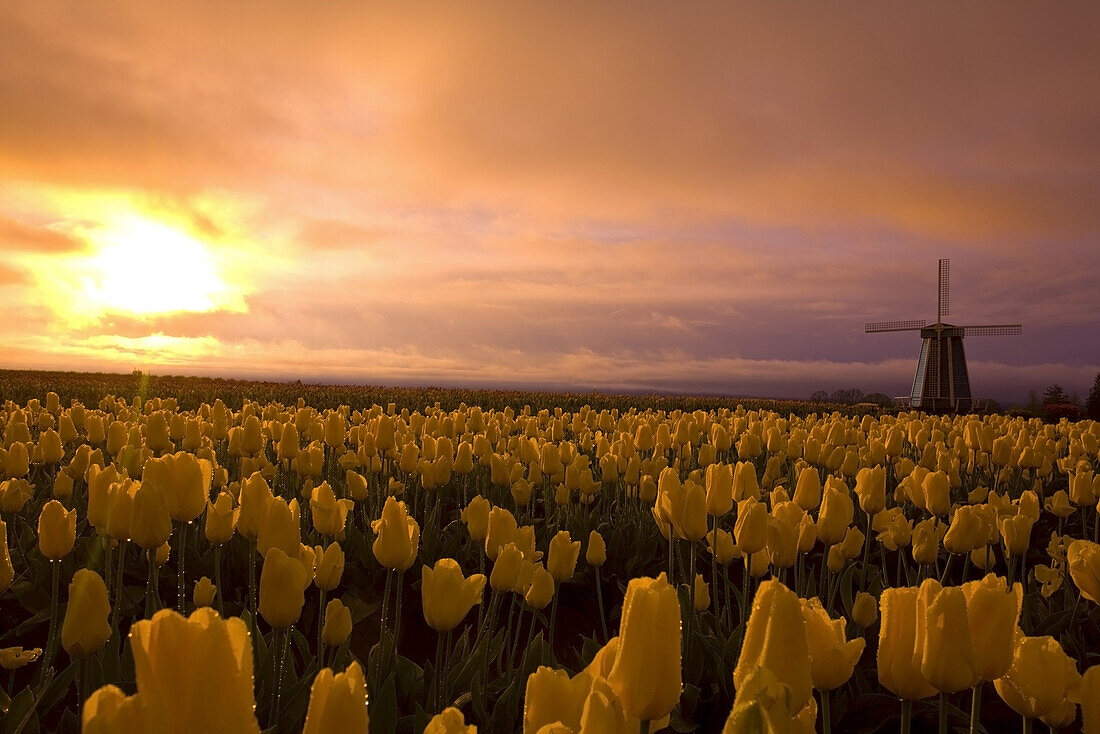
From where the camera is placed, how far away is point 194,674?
92 cm

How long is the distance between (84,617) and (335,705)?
1.38m

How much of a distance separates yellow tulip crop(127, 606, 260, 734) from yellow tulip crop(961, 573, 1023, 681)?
1.42 meters

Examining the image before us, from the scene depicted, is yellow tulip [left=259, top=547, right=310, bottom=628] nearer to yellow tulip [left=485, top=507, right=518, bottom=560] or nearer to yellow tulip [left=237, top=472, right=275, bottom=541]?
yellow tulip [left=237, top=472, right=275, bottom=541]

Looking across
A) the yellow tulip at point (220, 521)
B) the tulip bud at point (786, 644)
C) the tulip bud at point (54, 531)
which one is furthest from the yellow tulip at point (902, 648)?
the tulip bud at point (54, 531)

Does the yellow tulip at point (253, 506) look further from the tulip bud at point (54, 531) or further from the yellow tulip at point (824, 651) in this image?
the yellow tulip at point (824, 651)

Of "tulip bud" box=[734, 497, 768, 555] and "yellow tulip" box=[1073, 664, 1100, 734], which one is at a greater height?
"tulip bud" box=[734, 497, 768, 555]

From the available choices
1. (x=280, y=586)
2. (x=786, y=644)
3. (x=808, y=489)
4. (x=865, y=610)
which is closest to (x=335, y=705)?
(x=786, y=644)

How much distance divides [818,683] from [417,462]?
4.13m

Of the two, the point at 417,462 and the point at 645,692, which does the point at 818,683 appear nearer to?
the point at 645,692

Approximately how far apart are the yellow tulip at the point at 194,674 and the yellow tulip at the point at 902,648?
50.3 inches

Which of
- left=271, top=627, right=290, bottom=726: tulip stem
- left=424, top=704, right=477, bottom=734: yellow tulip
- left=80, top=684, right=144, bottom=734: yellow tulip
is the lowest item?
left=271, top=627, right=290, bottom=726: tulip stem

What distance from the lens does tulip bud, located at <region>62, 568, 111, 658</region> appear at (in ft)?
6.61

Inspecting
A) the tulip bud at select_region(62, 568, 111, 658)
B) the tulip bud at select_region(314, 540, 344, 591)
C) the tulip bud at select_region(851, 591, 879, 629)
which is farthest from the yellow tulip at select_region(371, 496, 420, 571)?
the tulip bud at select_region(851, 591, 879, 629)

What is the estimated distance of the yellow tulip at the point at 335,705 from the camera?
3.42 feet
